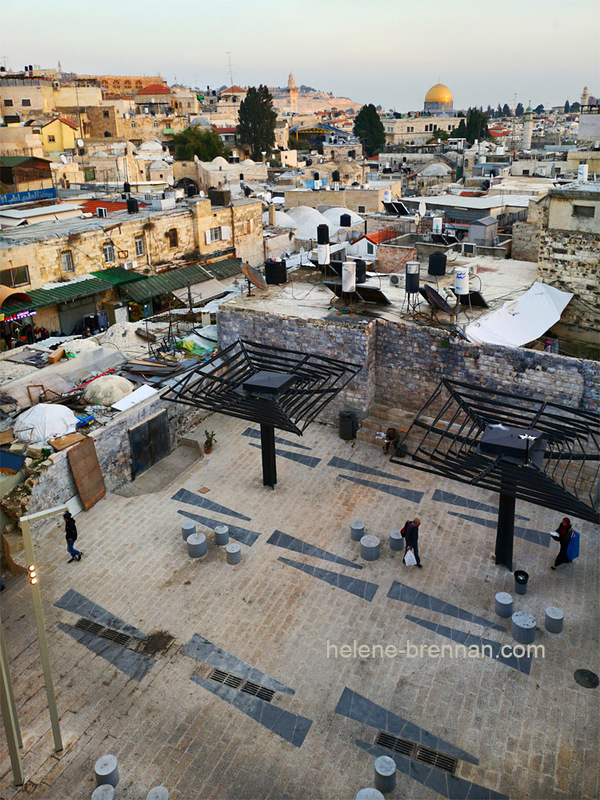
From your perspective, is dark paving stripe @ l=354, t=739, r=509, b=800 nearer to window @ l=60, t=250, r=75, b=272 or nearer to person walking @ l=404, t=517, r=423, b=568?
person walking @ l=404, t=517, r=423, b=568

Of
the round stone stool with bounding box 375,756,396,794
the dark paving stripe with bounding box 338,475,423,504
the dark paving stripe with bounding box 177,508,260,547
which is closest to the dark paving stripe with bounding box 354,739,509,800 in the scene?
the round stone stool with bounding box 375,756,396,794

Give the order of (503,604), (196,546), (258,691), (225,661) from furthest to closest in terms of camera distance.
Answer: (196,546), (503,604), (225,661), (258,691)

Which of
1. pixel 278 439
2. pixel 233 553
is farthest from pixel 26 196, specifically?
pixel 233 553

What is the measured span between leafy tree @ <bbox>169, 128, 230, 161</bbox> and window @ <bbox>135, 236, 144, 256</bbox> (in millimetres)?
38160

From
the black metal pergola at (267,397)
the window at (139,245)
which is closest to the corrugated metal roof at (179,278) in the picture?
the window at (139,245)

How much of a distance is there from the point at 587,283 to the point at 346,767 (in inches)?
599

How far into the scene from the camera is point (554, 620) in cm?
1162

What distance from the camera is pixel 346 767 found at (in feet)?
31.5

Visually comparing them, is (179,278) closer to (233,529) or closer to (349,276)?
(349,276)

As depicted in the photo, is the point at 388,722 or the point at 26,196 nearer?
the point at 388,722

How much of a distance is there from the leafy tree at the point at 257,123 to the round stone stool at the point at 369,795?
7137 cm

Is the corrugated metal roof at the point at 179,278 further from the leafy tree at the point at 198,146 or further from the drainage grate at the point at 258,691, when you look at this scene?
the leafy tree at the point at 198,146

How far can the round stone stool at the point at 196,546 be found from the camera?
13.8 metres

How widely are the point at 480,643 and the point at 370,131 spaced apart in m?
87.3
